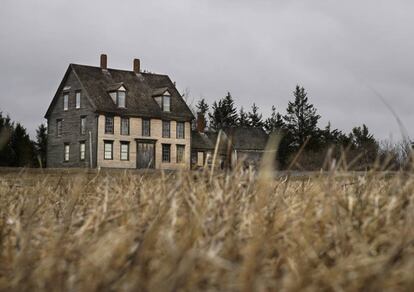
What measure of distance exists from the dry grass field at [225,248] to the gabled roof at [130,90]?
44207 mm

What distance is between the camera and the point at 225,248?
2.21 m

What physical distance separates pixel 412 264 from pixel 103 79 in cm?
4827

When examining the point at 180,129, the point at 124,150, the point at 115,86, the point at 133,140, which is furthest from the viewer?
the point at 180,129

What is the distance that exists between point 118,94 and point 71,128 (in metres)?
4.65

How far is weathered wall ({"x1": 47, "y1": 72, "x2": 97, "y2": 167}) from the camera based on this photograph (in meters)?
47.2

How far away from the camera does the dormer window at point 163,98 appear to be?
164 feet

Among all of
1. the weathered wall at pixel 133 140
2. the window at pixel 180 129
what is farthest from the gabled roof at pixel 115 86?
the window at pixel 180 129

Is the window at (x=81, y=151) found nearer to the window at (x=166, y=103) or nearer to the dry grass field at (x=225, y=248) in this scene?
the window at (x=166, y=103)

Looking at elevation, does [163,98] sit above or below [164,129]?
above

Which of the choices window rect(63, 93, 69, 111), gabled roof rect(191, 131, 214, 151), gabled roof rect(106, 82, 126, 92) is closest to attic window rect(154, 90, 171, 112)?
gabled roof rect(106, 82, 126, 92)

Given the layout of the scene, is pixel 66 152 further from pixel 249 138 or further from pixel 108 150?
pixel 249 138

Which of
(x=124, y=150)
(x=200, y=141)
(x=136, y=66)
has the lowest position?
(x=124, y=150)

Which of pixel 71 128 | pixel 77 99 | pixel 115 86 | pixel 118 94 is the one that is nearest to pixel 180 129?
pixel 118 94

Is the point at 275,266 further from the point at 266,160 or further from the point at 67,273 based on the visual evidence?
the point at 67,273
